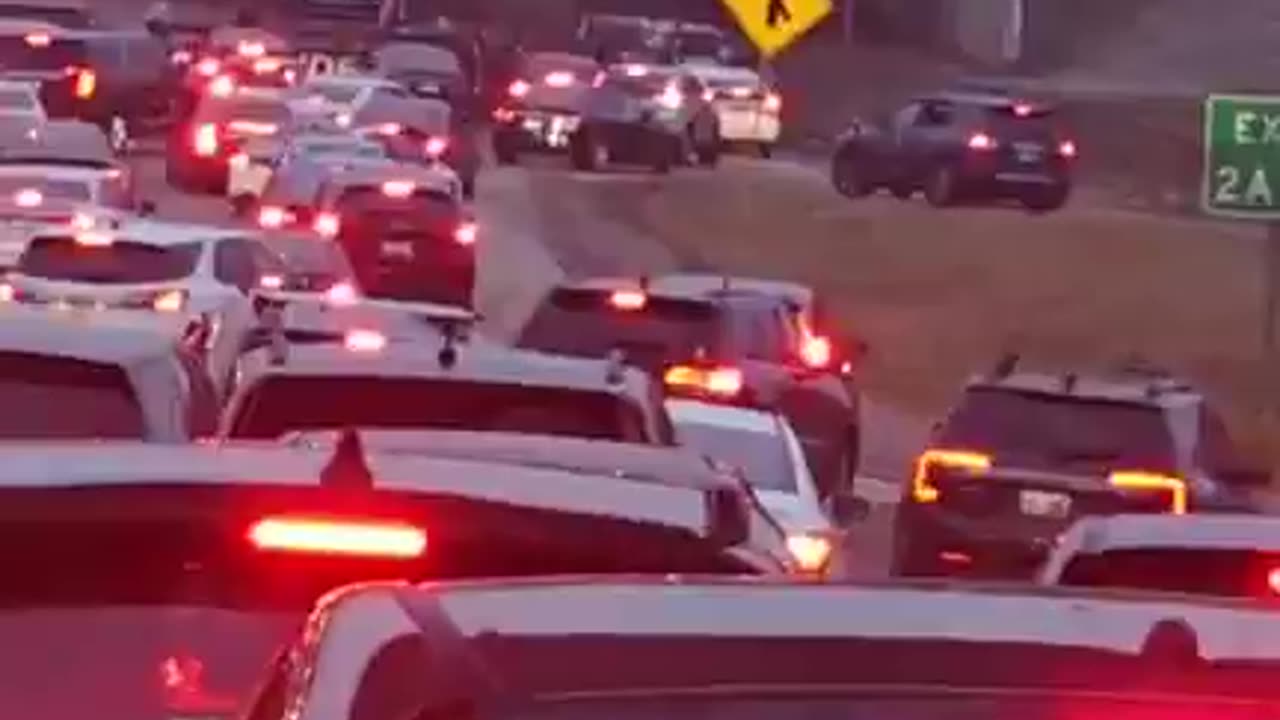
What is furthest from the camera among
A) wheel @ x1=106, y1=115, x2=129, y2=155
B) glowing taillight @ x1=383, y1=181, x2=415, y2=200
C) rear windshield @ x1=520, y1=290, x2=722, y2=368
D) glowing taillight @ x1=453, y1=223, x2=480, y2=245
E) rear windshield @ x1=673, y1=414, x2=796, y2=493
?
wheel @ x1=106, y1=115, x2=129, y2=155

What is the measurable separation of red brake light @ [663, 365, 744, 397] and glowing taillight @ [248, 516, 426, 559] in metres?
16.5

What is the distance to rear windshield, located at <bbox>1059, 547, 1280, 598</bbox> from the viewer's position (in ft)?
35.5

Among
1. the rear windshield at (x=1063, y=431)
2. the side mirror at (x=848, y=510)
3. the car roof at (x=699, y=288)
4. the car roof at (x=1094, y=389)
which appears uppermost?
the side mirror at (x=848, y=510)

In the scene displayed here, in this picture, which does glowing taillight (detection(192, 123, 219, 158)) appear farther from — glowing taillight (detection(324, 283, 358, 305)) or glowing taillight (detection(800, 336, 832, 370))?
glowing taillight (detection(800, 336, 832, 370))

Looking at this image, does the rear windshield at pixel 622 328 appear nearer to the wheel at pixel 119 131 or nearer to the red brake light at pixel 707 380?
the red brake light at pixel 707 380

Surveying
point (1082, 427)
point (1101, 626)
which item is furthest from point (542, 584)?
point (1082, 427)

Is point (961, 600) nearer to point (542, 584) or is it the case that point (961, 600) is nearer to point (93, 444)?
point (542, 584)

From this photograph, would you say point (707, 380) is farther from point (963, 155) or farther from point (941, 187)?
point (941, 187)

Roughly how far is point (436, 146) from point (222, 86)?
3920mm

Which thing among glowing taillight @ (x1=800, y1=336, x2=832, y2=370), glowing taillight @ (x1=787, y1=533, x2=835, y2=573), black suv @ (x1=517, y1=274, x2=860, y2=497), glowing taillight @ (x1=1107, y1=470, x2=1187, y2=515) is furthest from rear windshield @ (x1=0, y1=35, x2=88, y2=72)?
glowing taillight @ (x1=787, y1=533, x2=835, y2=573)

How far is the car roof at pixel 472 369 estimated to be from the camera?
41.2ft

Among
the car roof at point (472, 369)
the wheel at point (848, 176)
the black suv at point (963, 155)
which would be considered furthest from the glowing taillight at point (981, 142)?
the car roof at point (472, 369)

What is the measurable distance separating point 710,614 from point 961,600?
35 centimetres

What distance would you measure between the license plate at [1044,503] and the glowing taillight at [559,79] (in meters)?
41.0
